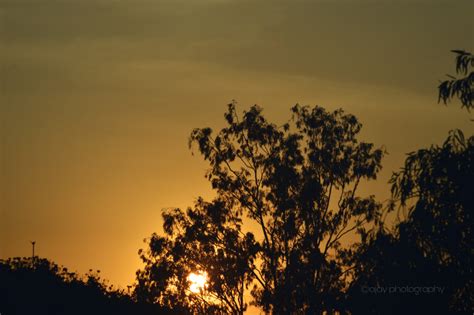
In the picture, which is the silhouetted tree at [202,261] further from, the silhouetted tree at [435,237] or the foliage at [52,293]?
the silhouetted tree at [435,237]

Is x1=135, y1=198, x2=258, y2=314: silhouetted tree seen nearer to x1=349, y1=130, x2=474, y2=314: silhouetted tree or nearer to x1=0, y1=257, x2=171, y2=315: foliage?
x1=0, y1=257, x2=171, y2=315: foliage

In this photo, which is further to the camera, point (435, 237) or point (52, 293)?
point (52, 293)

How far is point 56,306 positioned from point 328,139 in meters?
21.4

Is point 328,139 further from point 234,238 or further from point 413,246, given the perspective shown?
point 413,246

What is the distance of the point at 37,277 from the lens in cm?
5012

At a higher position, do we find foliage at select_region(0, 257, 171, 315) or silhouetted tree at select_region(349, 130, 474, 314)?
foliage at select_region(0, 257, 171, 315)

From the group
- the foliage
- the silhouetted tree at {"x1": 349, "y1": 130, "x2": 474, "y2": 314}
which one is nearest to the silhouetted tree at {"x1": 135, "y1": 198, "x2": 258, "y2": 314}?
the foliage

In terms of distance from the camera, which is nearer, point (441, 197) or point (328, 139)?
point (441, 197)

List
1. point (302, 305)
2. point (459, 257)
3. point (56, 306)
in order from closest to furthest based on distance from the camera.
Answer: point (459, 257), point (56, 306), point (302, 305)

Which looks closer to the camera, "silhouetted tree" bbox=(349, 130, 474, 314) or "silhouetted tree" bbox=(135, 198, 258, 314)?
"silhouetted tree" bbox=(349, 130, 474, 314)

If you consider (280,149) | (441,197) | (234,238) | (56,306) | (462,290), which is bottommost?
(462,290)

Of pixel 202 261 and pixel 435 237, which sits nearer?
pixel 435 237

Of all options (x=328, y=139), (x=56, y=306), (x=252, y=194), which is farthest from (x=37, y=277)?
(x=328, y=139)

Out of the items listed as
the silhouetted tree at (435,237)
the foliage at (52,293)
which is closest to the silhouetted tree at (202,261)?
the foliage at (52,293)
